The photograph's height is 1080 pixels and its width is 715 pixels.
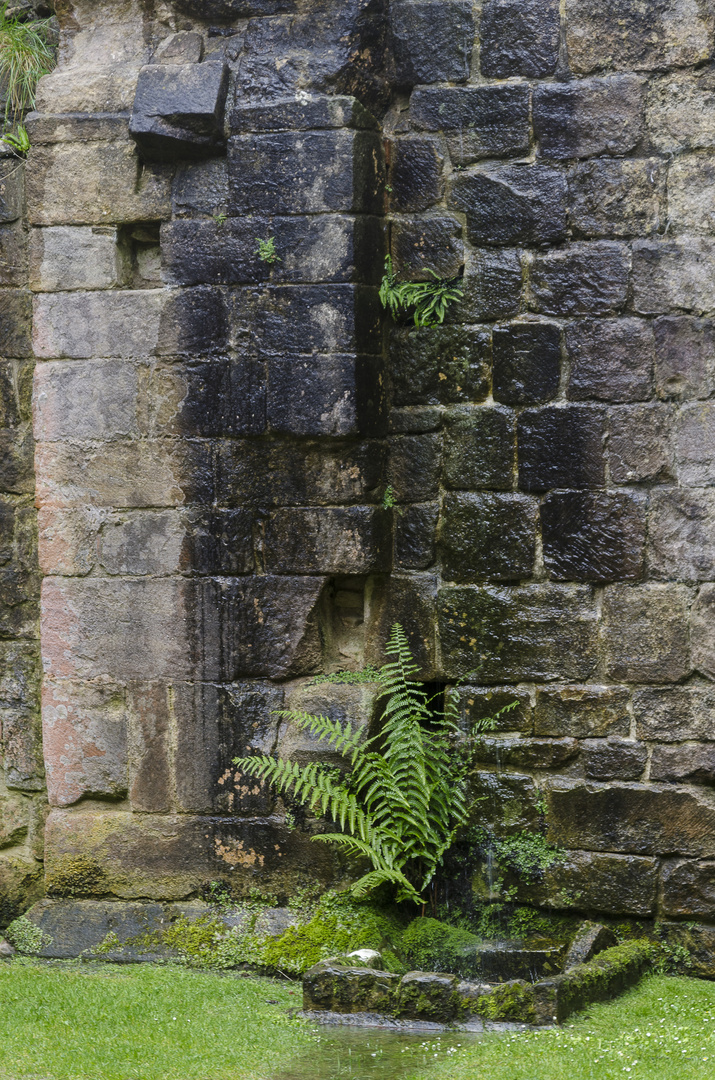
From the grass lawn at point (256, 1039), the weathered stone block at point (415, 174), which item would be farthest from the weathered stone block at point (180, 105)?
the grass lawn at point (256, 1039)

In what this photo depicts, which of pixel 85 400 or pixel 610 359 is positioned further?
pixel 85 400

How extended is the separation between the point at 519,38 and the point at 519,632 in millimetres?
2429

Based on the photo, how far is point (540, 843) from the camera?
448 centimetres

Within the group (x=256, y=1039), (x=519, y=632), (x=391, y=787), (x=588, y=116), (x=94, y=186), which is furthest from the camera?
(x=94, y=186)

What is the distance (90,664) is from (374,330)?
1.85 m

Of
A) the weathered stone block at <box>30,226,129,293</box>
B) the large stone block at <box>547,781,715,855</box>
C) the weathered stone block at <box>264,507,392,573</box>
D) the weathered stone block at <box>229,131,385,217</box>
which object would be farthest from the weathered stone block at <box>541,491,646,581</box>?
the weathered stone block at <box>30,226,129,293</box>

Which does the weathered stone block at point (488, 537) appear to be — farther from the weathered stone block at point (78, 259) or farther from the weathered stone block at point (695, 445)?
the weathered stone block at point (78, 259)

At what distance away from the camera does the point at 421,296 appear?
15.3 feet

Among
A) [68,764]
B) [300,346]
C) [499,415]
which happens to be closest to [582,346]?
[499,415]

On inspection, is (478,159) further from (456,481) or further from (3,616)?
(3,616)

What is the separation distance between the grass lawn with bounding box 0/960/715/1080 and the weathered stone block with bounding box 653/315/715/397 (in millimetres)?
2290

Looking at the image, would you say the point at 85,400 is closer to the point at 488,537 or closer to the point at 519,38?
the point at 488,537

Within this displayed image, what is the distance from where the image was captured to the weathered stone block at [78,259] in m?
4.65

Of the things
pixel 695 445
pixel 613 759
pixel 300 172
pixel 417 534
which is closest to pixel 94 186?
pixel 300 172
